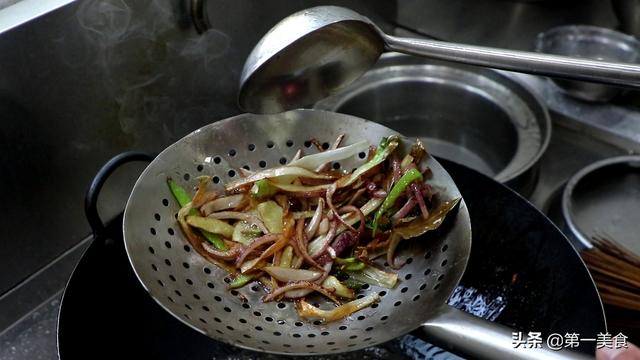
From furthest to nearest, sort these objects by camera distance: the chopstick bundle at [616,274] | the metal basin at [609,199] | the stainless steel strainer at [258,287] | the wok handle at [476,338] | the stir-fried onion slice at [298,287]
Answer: the metal basin at [609,199] < the chopstick bundle at [616,274] < the stir-fried onion slice at [298,287] < the stainless steel strainer at [258,287] < the wok handle at [476,338]

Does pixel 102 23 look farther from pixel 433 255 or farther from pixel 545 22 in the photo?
pixel 545 22

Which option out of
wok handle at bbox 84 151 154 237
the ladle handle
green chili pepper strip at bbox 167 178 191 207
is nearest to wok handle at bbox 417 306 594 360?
the ladle handle

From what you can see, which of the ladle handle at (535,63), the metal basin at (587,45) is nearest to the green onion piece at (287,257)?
the ladle handle at (535,63)

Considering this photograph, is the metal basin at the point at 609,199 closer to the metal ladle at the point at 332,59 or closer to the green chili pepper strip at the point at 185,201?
the metal ladle at the point at 332,59

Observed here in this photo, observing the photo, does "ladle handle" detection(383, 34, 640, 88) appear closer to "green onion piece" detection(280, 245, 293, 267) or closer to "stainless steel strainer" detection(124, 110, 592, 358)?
"stainless steel strainer" detection(124, 110, 592, 358)

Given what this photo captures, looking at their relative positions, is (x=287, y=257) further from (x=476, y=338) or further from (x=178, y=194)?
(x=476, y=338)

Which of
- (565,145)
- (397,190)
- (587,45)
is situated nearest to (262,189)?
(397,190)

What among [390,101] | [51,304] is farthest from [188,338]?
[390,101]
